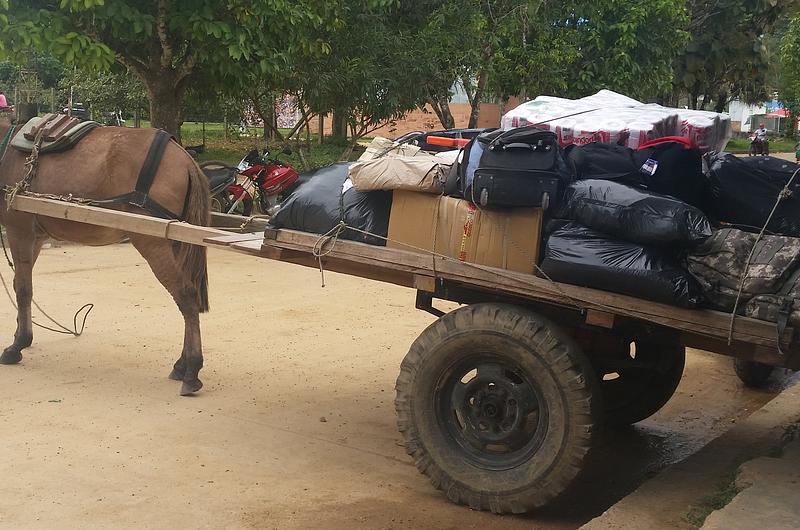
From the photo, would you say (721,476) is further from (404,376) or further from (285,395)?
(285,395)

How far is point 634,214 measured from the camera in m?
3.98

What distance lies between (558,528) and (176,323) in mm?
4805

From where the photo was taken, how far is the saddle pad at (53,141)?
661cm

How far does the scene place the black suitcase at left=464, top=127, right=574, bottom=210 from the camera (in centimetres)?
413

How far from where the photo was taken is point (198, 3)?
10305 millimetres

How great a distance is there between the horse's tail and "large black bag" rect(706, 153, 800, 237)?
3605 millimetres

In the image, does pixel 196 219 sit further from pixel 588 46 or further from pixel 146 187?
pixel 588 46

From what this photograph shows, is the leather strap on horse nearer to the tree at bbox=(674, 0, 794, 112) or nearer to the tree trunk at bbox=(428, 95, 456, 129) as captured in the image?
the tree trunk at bbox=(428, 95, 456, 129)

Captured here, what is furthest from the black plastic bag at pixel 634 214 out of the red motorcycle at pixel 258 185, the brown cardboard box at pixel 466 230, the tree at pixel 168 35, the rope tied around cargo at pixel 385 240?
the red motorcycle at pixel 258 185

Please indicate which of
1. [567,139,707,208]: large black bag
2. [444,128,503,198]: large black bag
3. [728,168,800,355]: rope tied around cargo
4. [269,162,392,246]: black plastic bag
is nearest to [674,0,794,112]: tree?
[567,139,707,208]: large black bag

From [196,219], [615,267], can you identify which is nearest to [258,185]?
[196,219]

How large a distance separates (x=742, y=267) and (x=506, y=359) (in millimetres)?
1139

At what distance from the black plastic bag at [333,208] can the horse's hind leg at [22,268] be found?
2990 millimetres

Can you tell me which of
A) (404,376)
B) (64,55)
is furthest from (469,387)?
(64,55)
